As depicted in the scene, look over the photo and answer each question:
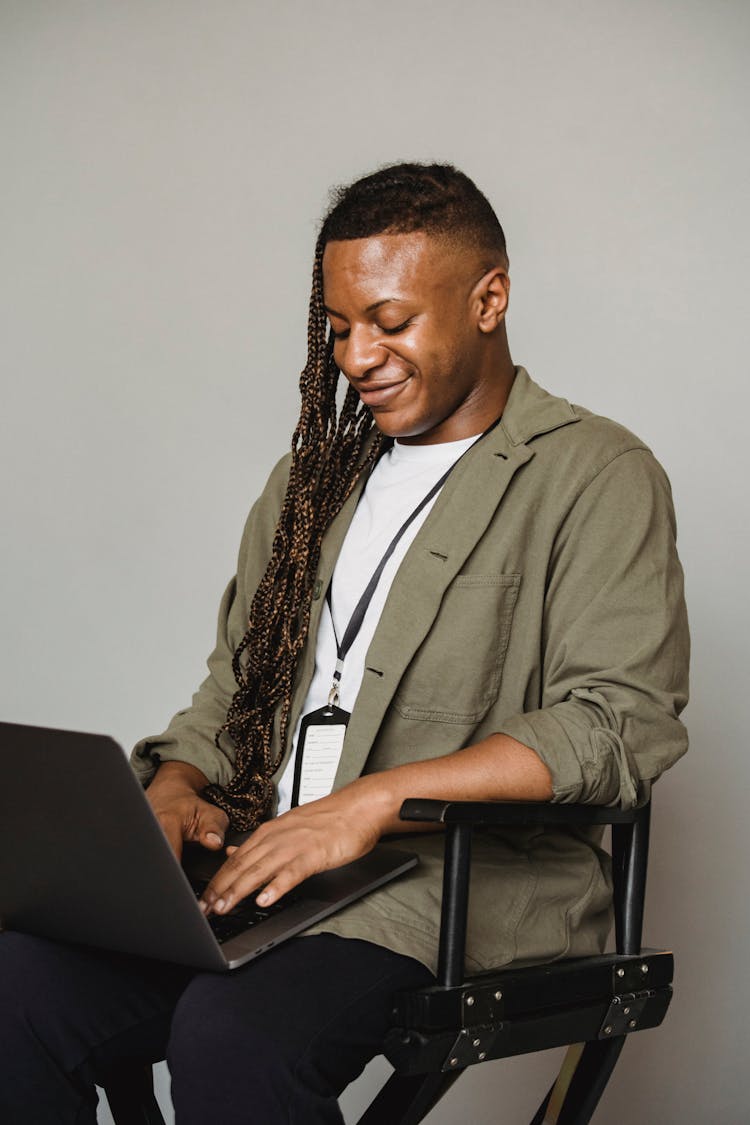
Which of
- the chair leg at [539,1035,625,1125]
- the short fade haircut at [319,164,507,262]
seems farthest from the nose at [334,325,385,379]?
the chair leg at [539,1035,625,1125]

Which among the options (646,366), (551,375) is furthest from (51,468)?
(646,366)

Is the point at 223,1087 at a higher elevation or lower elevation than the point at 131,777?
lower

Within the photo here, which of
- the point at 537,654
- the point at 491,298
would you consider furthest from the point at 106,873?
the point at 491,298

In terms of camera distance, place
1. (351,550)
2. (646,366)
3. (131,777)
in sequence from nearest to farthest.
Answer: (131,777) → (351,550) → (646,366)

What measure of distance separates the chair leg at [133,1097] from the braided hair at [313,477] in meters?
0.35

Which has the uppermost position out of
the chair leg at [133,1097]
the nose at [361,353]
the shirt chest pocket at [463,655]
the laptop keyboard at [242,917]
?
the nose at [361,353]

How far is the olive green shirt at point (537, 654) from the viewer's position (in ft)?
5.30

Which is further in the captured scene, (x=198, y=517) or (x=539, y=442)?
(x=198, y=517)

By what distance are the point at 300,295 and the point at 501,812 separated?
1.76 m

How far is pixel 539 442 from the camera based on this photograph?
1.84m

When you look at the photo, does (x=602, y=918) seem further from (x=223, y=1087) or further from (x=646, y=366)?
(x=646, y=366)

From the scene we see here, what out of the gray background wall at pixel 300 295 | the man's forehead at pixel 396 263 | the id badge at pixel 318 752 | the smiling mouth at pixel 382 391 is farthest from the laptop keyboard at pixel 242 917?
the gray background wall at pixel 300 295

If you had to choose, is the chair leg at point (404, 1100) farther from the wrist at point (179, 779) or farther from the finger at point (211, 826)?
the wrist at point (179, 779)

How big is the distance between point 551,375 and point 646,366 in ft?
0.63
